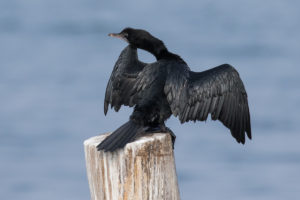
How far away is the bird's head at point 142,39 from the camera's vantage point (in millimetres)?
7023

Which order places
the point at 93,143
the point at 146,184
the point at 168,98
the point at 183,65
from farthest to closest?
the point at 183,65, the point at 168,98, the point at 93,143, the point at 146,184

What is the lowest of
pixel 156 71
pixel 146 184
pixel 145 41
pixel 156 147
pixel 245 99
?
pixel 146 184

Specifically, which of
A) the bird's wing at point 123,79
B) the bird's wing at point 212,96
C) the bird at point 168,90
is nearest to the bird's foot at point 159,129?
the bird at point 168,90

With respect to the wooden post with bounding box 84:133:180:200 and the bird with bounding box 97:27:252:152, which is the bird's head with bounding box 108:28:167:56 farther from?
the wooden post with bounding box 84:133:180:200

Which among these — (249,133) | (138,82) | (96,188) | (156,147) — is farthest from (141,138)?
(249,133)

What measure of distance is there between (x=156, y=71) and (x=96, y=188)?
69.5 inches

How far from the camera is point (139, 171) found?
5.08 m

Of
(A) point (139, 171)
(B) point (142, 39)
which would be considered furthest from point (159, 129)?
(B) point (142, 39)

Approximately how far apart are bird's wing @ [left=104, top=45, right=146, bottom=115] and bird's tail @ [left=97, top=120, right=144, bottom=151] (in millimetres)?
806

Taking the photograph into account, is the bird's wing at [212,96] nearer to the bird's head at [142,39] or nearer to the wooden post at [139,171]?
the bird's head at [142,39]

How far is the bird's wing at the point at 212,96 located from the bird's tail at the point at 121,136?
0.62m

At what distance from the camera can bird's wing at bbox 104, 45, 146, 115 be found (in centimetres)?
664

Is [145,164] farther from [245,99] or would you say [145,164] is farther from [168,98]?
[245,99]

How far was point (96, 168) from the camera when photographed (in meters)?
5.33
